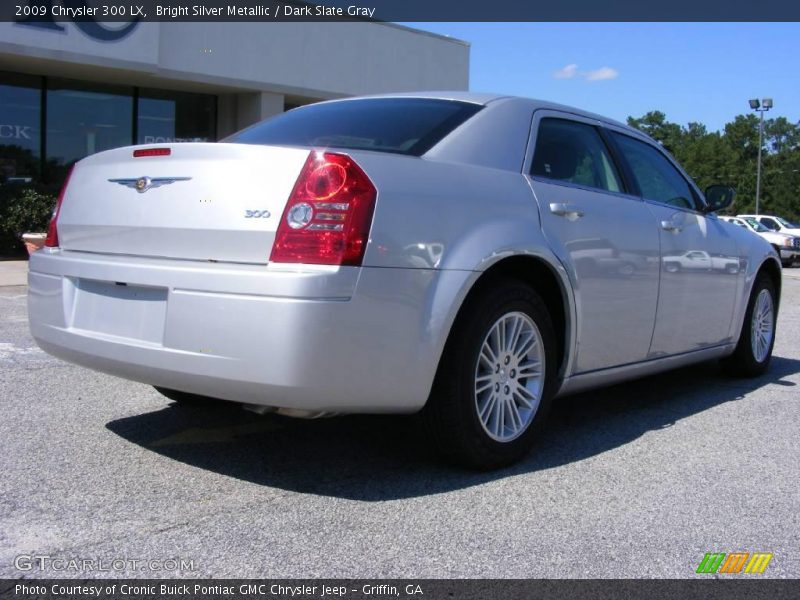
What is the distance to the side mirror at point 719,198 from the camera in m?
5.50

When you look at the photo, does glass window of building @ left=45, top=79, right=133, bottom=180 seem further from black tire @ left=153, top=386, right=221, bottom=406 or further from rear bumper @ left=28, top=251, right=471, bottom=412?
rear bumper @ left=28, top=251, right=471, bottom=412

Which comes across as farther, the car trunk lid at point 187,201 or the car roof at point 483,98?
the car roof at point 483,98

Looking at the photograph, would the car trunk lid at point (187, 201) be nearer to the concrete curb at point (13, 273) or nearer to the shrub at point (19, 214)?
the concrete curb at point (13, 273)

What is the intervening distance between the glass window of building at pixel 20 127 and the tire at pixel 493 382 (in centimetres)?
1513

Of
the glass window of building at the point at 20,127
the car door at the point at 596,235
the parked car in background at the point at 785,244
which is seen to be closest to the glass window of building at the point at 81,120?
the glass window of building at the point at 20,127

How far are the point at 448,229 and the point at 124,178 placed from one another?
4.42 ft

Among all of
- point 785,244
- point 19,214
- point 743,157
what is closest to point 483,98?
point 19,214

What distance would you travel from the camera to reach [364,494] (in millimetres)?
3262

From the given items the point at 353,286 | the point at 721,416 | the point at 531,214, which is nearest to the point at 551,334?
the point at 531,214

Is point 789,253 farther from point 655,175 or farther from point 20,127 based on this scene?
point 655,175

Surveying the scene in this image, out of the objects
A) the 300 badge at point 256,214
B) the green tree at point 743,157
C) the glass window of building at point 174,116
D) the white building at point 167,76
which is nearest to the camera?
the 300 badge at point 256,214

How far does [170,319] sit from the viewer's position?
122 inches

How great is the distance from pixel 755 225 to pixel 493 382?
2524 cm

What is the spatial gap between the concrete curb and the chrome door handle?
8.87m
